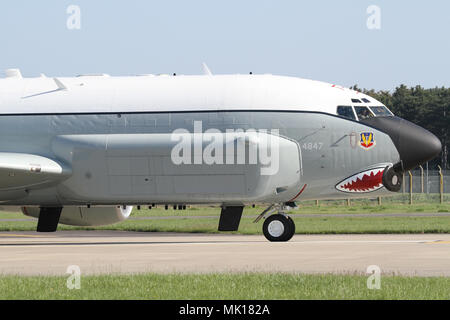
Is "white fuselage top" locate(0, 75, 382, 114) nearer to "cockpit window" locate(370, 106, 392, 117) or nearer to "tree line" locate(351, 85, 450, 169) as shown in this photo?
"cockpit window" locate(370, 106, 392, 117)

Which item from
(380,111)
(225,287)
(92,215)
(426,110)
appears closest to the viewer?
(225,287)

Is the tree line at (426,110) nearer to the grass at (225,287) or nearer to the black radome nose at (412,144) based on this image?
the black radome nose at (412,144)

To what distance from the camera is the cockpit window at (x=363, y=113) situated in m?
26.5

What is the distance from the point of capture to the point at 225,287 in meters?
14.2

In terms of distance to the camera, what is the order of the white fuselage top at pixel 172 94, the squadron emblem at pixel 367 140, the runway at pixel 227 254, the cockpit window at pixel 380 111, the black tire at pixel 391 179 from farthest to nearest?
the cockpit window at pixel 380 111
the white fuselage top at pixel 172 94
the squadron emblem at pixel 367 140
the black tire at pixel 391 179
the runway at pixel 227 254

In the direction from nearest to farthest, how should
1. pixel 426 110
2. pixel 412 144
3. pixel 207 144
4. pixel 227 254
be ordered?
pixel 227 254 < pixel 412 144 < pixel 207 144 < pixel 426 110

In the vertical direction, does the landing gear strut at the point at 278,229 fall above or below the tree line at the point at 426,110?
below

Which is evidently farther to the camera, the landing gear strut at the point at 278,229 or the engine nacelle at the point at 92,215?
the engine nacelle at the point at 92,215

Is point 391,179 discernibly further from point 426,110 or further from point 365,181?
point 426,110

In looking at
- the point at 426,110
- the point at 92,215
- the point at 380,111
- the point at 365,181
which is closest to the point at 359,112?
the point at 380,111

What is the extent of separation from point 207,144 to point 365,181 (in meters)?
4.77

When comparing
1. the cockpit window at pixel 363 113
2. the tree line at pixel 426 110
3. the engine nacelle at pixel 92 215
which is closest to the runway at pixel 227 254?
the engine nacelle at pixel 92 215

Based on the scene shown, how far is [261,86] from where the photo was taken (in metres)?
26.6

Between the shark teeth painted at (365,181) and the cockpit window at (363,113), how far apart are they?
1.73 meters
